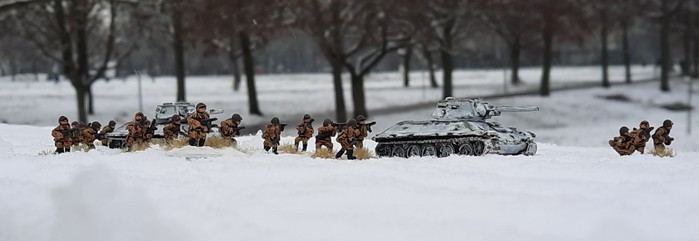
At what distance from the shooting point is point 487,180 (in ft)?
35.5

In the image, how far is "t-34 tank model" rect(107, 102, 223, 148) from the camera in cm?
1606

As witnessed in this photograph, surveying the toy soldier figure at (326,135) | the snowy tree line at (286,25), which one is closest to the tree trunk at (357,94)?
the snowy tree line at (286,25)

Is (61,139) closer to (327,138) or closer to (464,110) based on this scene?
(327,138)

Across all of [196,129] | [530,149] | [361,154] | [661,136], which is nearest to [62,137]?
[196,129]

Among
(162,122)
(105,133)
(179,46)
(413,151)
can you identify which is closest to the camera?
(413,151)

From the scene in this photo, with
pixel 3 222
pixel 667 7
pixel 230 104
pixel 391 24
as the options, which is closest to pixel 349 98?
pixel 230 104

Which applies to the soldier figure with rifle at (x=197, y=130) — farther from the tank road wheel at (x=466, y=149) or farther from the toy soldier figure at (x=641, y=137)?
the toy soldier figure at (x=641, y=137)

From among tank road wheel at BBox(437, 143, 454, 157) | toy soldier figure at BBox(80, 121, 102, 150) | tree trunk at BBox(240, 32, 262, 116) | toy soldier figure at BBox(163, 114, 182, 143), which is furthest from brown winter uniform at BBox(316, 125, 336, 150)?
tree trunk at BBox(240, 32, 262, 116)

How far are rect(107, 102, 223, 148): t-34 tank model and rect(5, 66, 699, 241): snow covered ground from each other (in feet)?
9.27

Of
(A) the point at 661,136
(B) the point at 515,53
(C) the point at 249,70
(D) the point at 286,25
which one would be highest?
(D) the point at 286,25

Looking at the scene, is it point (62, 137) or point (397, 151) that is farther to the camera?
point (62, 137)

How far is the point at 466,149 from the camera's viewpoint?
557 inches

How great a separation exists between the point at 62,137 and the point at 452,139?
7040 millimetres

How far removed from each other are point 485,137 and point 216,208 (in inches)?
240
